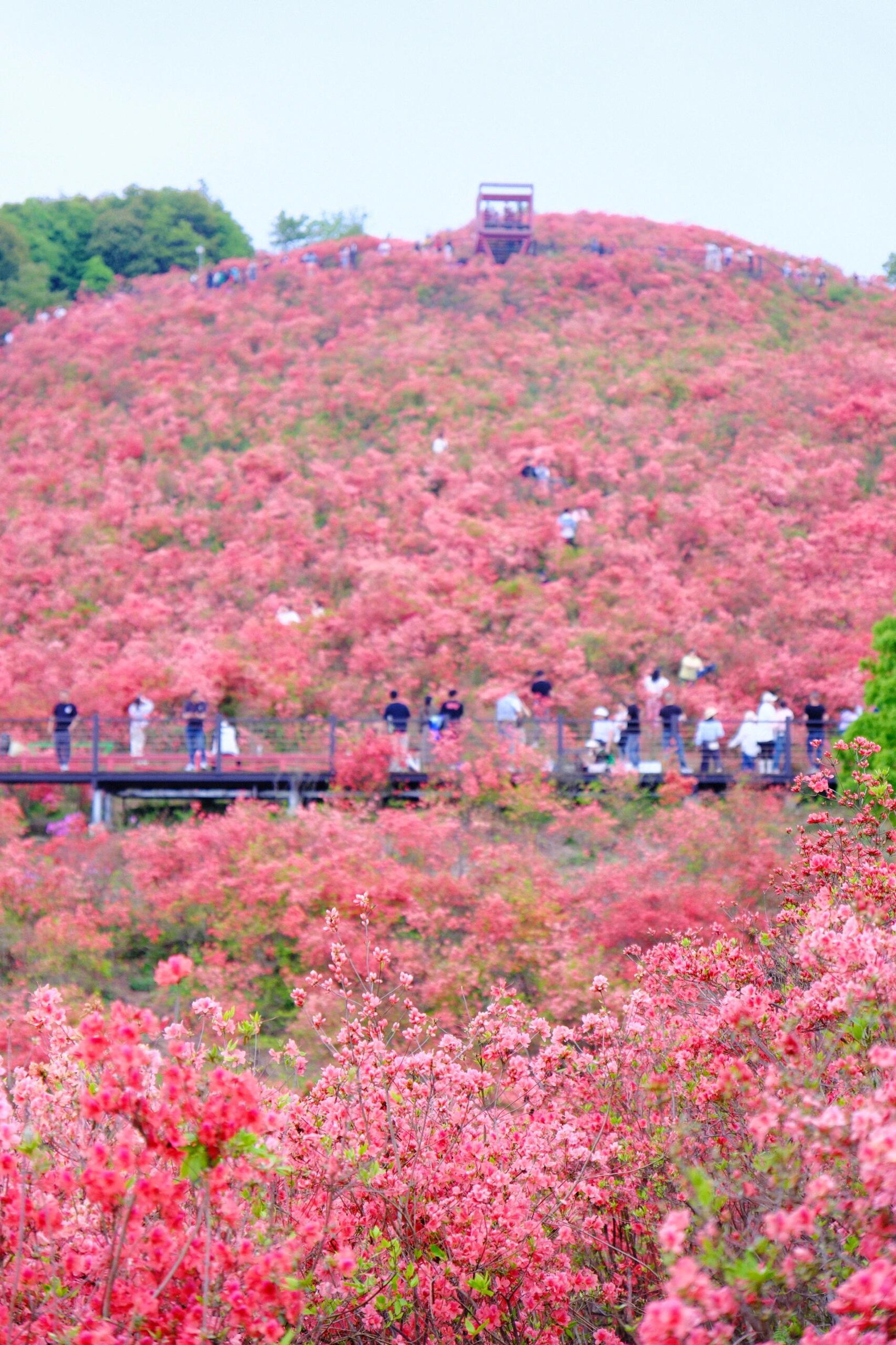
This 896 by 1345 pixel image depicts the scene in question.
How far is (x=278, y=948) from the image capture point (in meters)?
12.1

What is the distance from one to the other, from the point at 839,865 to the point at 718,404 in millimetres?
28175

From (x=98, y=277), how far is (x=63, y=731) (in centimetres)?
3775

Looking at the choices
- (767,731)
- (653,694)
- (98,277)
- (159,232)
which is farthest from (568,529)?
(159,232)

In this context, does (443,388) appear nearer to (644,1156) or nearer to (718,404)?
(718,404)

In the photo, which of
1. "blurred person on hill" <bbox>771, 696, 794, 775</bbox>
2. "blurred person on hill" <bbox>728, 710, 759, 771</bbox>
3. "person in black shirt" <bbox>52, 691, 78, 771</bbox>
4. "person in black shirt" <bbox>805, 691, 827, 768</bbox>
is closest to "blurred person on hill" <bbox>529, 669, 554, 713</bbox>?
"blurred person on hill" <bbox>728, 710, 759, 771</bbox>

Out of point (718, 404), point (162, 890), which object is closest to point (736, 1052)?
point (162, 890)

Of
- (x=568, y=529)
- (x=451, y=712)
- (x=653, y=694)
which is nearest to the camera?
(x=451, y=712)

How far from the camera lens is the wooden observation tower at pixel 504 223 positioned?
145 ft

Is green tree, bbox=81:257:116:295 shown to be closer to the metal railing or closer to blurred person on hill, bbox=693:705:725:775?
the metal railing

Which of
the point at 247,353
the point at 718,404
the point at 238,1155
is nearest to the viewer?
the point at 238,1155

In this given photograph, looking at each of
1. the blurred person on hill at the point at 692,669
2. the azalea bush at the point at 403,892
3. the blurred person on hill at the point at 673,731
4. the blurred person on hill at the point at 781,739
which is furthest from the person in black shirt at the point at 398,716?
the blurred person on hill at the point at 692,669

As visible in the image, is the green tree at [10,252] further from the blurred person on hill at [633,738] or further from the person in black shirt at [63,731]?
the blurred person on hill at [633,738]

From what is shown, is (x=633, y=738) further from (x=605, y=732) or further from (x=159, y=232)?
(x=159, y=232)

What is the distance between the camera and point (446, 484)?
28.4 meters
